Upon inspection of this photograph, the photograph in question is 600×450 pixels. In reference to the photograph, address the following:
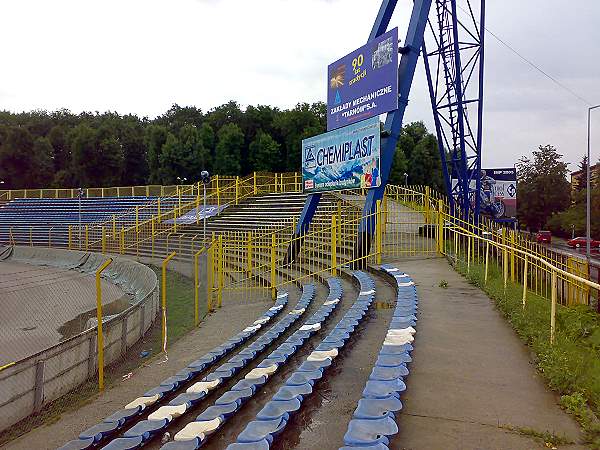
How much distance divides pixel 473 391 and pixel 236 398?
86.9 inches

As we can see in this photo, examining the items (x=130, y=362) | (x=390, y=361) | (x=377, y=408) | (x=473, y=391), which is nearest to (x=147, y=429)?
(x=377, y=408)

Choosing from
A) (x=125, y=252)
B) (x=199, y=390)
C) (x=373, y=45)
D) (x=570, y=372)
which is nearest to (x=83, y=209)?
(x=125, y=252)

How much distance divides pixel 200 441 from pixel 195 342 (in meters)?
5.49

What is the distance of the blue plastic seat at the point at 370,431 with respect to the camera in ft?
10.6

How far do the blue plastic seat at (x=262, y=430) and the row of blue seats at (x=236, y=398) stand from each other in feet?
0.73

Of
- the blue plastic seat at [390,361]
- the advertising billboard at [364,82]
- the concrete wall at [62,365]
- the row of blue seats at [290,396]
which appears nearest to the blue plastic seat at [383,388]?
the blue plastic seat at [390,361]

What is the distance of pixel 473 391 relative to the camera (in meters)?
4.47

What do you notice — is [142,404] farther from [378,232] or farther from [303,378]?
[378,232]

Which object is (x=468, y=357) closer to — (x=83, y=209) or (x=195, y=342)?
(x=195, y=342)

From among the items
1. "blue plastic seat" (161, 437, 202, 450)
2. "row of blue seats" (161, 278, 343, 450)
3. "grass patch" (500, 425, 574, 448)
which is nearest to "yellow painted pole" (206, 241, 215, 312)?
"row of blue seats" (161, 278, 343, 450)

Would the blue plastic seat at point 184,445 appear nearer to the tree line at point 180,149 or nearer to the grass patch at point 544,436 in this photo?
the grass patch at point 544,436

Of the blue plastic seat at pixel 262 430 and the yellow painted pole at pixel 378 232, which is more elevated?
the yellow painted pole at pixel 378 232

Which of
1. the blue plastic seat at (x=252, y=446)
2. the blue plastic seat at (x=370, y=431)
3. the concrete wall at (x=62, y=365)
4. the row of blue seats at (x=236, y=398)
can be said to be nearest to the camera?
the blue plastic seat at (x=370, y=431)

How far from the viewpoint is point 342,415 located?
440 cm
